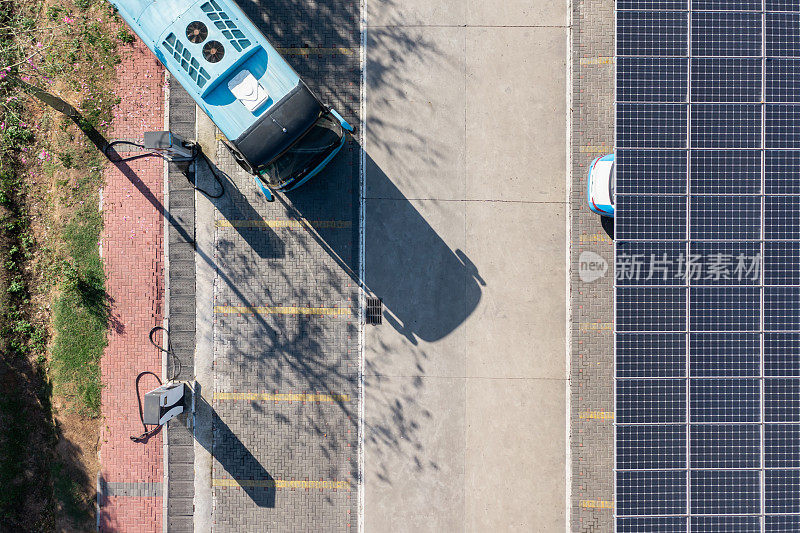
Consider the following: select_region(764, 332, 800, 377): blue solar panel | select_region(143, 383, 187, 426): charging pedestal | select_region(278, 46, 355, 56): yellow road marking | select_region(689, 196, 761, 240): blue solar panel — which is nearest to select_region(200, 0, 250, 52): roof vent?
select_region(278, 46, 355, 56): yellow road marking

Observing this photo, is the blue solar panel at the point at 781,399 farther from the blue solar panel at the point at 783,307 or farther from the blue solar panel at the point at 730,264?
the blue solar panel at the point at 730,264

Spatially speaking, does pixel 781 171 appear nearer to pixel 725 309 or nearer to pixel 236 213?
pixel 725 309

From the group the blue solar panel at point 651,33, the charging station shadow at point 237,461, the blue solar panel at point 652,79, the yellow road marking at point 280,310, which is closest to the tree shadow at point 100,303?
the yellow road marking at point 280,310

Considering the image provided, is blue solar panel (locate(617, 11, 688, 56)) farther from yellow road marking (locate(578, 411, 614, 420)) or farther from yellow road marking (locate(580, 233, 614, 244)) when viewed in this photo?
yellow road marking (locate(578, 411, 614, 420))

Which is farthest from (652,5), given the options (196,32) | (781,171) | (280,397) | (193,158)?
(280,397)

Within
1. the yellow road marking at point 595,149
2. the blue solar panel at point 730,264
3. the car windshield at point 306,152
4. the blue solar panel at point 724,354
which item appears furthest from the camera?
the yellow road marking at point 595,149

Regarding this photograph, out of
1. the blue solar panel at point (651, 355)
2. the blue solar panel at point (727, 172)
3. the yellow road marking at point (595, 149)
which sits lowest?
the blue solar panel at point (651, 355)
